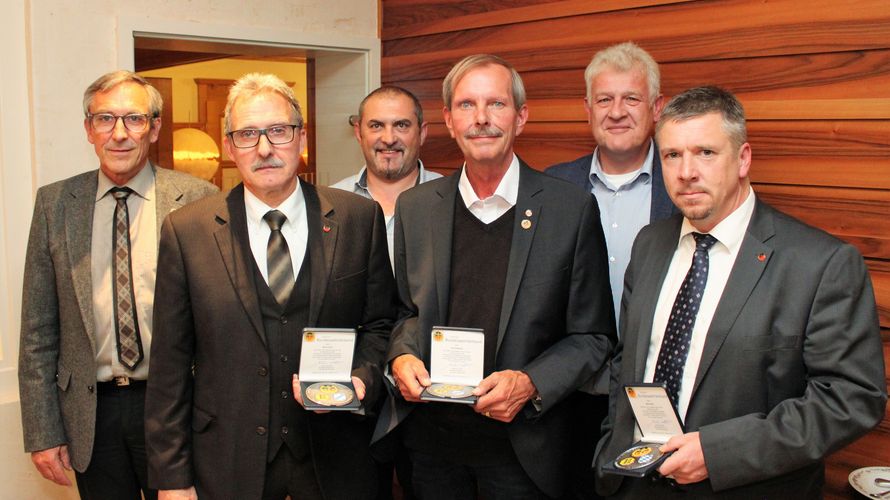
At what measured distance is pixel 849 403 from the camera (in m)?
1.88

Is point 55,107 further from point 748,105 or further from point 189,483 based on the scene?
point 748,105

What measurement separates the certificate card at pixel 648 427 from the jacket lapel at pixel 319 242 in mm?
859

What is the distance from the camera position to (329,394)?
7.23ft

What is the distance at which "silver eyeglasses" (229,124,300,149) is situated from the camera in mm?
2326

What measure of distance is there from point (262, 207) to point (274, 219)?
0.18ft

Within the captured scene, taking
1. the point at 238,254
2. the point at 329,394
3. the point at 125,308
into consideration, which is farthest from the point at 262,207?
the point at 125,308

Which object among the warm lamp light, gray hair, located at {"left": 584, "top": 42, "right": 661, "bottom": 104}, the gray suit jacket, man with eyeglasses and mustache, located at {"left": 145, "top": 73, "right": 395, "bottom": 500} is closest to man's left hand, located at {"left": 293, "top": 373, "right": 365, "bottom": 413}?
man with eyeglasses and mustache, located at {"left": 145, "top": 73, "right": 395, "bottom": 500}

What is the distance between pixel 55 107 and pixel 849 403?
3059 mm

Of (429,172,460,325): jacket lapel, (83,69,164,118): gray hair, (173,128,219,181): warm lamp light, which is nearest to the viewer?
(429,172,460,325): jacket lapel

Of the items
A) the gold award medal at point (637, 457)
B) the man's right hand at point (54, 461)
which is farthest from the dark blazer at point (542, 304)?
the man's right hand at point (54, 461)

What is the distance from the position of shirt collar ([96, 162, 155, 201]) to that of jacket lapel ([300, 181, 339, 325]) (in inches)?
26.4

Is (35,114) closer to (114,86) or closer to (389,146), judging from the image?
(114,86)

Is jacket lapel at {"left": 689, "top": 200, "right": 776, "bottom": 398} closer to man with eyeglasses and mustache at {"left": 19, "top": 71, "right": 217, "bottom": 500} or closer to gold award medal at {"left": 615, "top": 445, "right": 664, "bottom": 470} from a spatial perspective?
gold award medal at {"left": 615, "top": 445, "right": 664, "bottom": 470}

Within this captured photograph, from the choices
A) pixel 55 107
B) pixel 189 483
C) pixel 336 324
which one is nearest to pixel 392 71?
pixel 55 107
